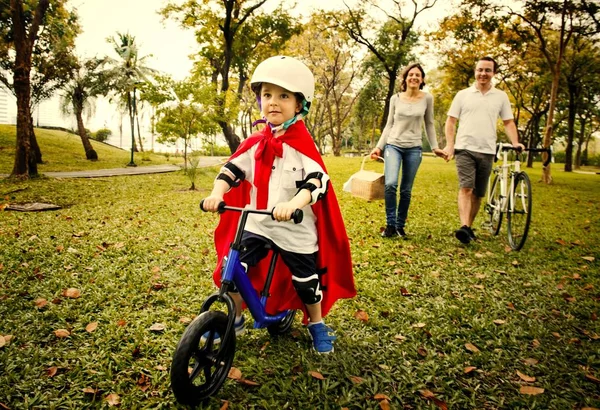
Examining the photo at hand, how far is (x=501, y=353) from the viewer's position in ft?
8.64

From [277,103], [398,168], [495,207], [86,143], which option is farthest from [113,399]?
[86,143]

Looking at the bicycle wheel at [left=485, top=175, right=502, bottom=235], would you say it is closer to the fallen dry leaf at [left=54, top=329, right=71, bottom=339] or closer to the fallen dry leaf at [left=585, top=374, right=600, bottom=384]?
the fallen dry leaf at [left=585, top=374, right=600, bottom=384]

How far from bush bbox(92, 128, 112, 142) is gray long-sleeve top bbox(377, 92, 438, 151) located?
43.4m

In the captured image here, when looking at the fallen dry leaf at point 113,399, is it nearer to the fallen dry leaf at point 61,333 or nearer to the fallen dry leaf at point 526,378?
the fallen dry leaf at point 61,333

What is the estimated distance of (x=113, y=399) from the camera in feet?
6.68

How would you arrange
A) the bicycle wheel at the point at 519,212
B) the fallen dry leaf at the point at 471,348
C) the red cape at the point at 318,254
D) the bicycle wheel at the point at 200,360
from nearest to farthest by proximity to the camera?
1. the bicycle wheel at the point at 200,360
2. the red cape at the point at 318,254
3. the fallen dry leaf at the point at 471,348
4. the bicycle wheel at the point at 519,212

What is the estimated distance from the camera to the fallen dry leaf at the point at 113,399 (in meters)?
2.00

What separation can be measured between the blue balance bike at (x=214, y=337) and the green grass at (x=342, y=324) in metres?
0.15

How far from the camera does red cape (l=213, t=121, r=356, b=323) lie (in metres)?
2.39

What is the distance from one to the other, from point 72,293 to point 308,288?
2.37 meters

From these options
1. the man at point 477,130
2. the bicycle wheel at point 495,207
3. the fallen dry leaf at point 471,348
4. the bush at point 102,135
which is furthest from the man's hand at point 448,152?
the bush at point 102,135

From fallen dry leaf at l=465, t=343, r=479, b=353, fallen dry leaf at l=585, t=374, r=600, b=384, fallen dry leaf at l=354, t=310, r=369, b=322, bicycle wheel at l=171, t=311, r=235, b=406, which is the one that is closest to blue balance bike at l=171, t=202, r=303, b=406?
bicycle wheel at l=171, t=311, r=235, b=406

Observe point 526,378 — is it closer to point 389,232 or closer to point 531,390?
point 531,390

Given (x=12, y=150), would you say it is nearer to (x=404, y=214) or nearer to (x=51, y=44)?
(x=51, y=44)
